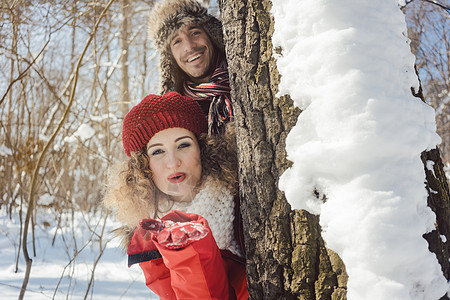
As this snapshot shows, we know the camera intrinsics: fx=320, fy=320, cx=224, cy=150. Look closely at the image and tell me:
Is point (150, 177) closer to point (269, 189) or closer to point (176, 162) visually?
point (176, 162)

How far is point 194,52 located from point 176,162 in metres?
0.80

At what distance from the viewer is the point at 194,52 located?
1.80m

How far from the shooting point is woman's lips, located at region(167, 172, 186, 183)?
1281mm

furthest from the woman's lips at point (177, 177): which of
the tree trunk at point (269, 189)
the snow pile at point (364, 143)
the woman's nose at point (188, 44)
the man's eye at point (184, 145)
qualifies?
the woman's nose at point (188, 44)

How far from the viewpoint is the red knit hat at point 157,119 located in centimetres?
132

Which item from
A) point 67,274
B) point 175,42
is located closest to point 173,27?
point 175,42

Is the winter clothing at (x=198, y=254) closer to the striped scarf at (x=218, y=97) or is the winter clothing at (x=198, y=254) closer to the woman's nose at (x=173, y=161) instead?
the woman's nose at (x=173, y=161)

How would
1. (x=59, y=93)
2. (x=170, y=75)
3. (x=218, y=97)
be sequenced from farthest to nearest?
1. (x=59, y=93)
2. (x=170, y=75)
3. (x=218, y=97)

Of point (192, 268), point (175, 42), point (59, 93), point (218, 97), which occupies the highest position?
point (59, 93)

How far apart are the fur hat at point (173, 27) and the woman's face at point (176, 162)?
0.70 m

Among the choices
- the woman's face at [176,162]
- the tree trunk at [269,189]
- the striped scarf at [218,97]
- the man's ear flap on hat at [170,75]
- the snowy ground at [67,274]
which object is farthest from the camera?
the snowy ground at [67,274]

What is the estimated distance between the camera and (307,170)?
71 cm

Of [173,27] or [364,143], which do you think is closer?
[364,143]

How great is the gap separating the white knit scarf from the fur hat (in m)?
0.87
